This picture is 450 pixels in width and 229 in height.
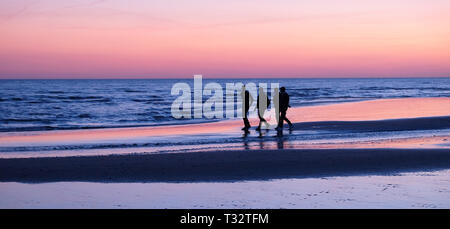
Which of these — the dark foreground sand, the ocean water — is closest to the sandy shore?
the dark foreground sand

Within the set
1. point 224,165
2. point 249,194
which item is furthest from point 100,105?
point 249,194

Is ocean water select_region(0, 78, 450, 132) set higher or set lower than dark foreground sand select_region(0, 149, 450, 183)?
higher

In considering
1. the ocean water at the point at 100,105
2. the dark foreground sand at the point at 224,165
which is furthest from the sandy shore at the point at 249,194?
the ocean water at the point at 100,105

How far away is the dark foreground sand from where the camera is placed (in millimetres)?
9383

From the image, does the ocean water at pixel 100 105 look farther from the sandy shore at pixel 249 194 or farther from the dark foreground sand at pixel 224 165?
the sandy shore at pixel 249 194

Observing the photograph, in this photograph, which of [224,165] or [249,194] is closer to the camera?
[249,194]

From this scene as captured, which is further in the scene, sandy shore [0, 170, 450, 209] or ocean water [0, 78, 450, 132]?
ocean water [0, 78, 450, 132]

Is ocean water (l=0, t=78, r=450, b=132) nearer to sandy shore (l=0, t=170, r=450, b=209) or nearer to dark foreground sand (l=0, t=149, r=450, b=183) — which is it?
Result: dark foreground sand (l=0, t=149, r=450, b=183)

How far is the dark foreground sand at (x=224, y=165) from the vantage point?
30.8 feet

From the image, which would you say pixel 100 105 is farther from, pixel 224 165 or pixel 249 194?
pixel 249 194

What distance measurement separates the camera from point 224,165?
410 inches

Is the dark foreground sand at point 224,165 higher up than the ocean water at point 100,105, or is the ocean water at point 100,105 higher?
the ocean water at point 100,105
